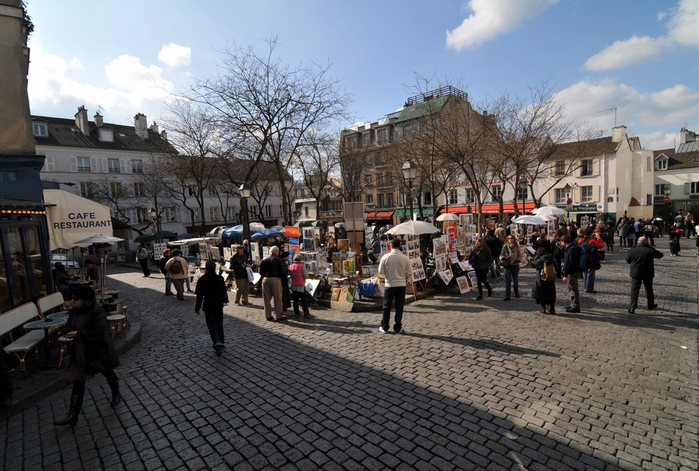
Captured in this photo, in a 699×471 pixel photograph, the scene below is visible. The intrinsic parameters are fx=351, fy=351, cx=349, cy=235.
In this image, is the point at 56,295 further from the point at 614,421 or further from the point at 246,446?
the point at 614,421

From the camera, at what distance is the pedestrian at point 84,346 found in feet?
13.8

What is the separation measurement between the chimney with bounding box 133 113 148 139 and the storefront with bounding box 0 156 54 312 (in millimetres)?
38987

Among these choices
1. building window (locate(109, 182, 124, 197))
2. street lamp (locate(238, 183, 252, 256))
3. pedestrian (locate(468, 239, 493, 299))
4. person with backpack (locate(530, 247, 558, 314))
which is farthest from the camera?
building window (locate(109, 182, 124, 197))

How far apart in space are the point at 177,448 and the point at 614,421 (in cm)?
477

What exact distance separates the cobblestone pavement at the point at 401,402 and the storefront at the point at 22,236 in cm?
284

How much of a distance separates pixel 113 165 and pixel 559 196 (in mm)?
48467

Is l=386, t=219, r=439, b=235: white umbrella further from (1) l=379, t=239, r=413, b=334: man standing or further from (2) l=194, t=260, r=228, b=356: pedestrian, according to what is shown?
(2) l=194, t=260, r=228, b=356: pedestrian

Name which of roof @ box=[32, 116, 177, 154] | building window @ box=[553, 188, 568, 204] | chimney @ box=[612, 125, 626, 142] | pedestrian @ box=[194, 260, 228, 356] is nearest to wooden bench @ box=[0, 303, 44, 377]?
pedestrian @ box=[194, 260, 228, 356]

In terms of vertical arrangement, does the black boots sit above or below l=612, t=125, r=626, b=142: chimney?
below

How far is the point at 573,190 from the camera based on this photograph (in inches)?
1388

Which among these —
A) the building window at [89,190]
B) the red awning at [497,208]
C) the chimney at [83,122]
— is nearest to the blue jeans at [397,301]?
the red awning at [497,208]

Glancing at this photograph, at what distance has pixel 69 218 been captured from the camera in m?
8.65

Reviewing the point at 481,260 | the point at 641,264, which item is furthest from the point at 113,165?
the point at 641,264

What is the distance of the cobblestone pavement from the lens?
349 cm
